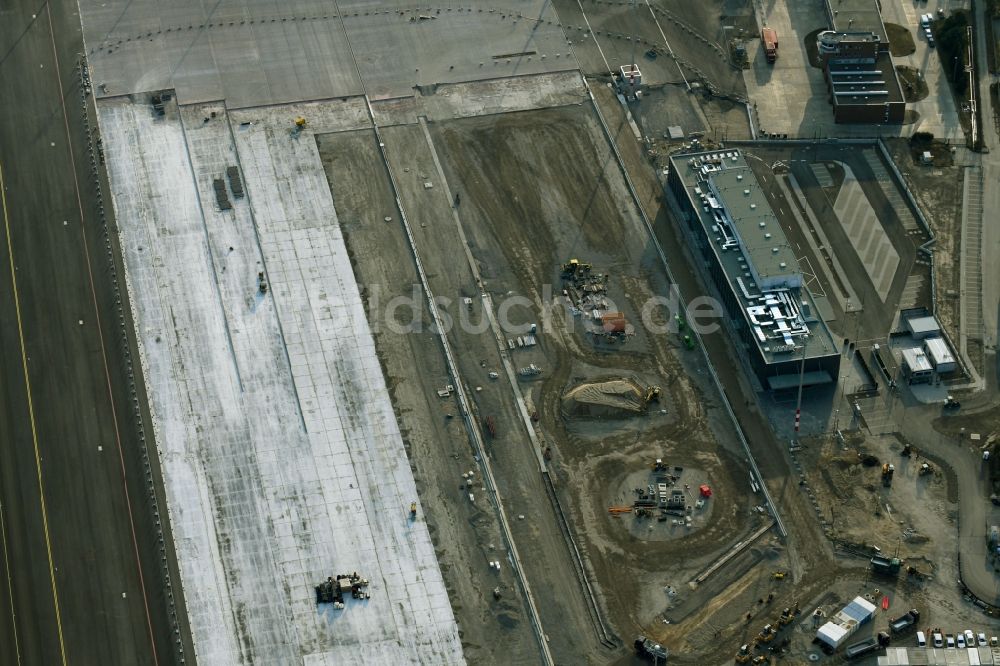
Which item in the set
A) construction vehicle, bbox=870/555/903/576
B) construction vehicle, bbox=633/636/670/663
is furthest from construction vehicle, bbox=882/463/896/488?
construction vehicle, bbox=633/636/670/663

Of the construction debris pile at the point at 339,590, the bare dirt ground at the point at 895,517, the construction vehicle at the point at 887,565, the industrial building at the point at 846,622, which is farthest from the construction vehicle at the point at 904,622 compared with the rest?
the construction debris pile at the point at 339,590

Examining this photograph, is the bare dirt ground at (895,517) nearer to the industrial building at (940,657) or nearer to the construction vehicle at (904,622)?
the construction vehicle at (904,622)

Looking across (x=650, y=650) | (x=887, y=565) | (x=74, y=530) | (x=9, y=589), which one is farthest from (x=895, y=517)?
(x=9, y=589)

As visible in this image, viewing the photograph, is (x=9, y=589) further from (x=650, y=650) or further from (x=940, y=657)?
(x=940, y=657)

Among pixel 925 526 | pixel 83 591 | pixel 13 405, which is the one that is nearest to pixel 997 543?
pixel 925 526

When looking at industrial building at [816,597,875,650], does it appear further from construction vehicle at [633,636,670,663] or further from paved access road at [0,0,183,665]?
paved access road at [0,0,183,665]
